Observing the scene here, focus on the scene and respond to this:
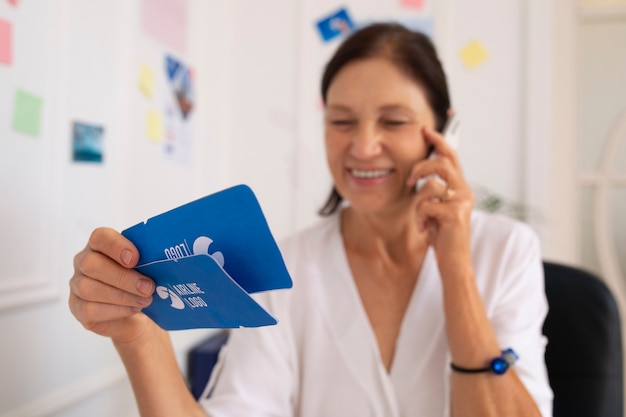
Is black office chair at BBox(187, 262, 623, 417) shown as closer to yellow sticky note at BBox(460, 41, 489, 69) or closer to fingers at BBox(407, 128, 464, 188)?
fingers at BBox(407, 128, 464, 188)

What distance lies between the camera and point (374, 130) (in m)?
1.04

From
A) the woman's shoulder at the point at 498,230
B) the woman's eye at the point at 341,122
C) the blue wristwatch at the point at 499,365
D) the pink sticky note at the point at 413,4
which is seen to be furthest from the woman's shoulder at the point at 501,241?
the pink sticky note at the point at 413,4

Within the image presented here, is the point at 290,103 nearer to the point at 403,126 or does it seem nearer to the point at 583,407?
the point at 403,126

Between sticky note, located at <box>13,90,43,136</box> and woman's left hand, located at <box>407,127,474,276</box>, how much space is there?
2.37 ft

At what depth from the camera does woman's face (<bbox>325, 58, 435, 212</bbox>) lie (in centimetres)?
104

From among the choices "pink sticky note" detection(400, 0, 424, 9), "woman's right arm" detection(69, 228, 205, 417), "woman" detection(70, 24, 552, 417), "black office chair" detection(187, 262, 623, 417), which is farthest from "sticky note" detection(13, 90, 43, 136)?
"pink sticky note" detection(400, 0, 424, 9)

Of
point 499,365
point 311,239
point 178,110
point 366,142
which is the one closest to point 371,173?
point 366,142

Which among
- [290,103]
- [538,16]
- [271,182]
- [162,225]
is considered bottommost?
[162,225]

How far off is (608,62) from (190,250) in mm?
2113

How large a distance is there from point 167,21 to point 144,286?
3.97 feet

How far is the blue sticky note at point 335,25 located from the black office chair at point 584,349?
1415 mm

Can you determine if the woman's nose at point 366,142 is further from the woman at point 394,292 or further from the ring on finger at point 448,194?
the ring on finger at point 448,194

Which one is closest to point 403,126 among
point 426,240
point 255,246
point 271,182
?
point 426,240

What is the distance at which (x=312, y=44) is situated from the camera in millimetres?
2170
